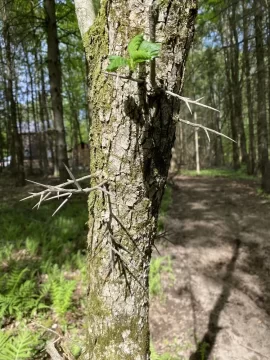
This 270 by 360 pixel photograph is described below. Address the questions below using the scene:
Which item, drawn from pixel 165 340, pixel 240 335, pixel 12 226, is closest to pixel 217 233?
pixel 240 335

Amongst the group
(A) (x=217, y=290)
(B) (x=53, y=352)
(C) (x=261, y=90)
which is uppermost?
(C) (x=261, y=90)

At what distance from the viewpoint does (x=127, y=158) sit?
4.45 ft

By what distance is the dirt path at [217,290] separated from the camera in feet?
11.6

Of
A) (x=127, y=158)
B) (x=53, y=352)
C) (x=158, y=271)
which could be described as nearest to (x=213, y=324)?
(x=158, y=271)

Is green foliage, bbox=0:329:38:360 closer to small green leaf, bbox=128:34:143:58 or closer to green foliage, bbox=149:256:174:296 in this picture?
green foliage, bbox=149:256:174:296

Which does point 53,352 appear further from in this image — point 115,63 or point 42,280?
point 42,280

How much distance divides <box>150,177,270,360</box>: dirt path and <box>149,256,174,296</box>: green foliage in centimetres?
14

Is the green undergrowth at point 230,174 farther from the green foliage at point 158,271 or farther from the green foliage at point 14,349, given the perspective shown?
the green foliage at point 14,349

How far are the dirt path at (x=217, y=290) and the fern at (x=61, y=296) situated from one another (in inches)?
49.0

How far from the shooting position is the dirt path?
3533 mm

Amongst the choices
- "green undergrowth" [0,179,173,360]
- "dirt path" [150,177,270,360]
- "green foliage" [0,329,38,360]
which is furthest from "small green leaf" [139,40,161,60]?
"dirt path" [150,177,270,360]

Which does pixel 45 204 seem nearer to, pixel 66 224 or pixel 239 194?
pixel 66 224

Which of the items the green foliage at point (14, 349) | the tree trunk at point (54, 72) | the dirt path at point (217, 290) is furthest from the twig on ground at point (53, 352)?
the tree trunk at point (54, 72)

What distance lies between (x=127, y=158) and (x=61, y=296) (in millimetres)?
3181
